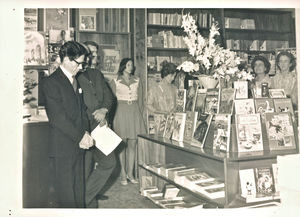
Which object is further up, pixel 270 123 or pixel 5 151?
pixel 270 123

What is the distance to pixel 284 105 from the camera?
2311 millimetres

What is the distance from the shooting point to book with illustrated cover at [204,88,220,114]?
7.79 feet

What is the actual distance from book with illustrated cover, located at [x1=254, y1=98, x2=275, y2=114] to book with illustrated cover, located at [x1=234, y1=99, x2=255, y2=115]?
51 millimetres

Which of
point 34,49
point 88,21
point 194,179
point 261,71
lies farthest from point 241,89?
point 88,21

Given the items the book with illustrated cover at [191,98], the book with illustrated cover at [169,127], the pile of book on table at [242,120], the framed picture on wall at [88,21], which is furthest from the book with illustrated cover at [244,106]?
the framed picture on wall at [88,21]

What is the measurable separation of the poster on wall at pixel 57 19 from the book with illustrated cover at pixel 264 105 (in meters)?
1.65

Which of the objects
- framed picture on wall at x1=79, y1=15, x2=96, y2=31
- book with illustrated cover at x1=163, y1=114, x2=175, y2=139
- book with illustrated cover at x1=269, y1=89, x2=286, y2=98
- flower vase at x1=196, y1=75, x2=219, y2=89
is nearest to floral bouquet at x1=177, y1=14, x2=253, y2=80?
flower vase at x1=196, y1=75, x2=219, y2=89

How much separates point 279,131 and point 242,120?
295 millimetres

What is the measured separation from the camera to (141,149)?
10.3ft

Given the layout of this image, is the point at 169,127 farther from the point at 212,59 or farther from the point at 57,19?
the point at 57,19

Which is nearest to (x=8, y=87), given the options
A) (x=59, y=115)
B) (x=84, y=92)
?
(x=59, y=115)

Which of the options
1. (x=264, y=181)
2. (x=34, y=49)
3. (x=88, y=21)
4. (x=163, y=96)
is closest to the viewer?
(x=264, y=181)

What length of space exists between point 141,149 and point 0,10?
5.62 ft

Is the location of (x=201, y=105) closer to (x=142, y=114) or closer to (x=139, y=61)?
(x=142, y=114)
